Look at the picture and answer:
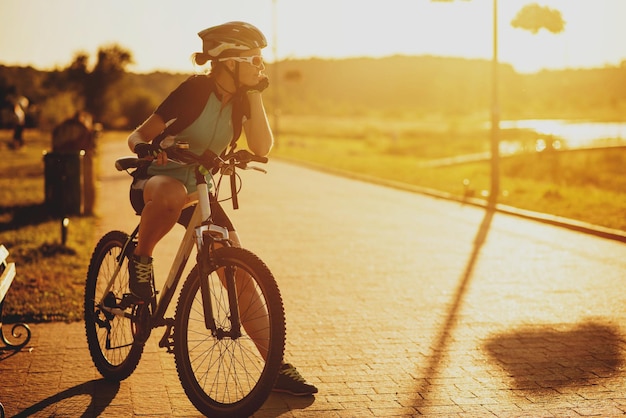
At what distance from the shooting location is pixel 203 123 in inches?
191

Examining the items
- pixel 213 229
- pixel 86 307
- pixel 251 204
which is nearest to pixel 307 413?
pixel 213 229

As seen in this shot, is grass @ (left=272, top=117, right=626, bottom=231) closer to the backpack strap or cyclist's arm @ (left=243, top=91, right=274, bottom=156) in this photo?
cyclist's arm @ (left=243, top=91, right=274, bottom=156)

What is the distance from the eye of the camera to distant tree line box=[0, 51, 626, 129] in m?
74.2

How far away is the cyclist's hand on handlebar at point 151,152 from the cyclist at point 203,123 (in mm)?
84

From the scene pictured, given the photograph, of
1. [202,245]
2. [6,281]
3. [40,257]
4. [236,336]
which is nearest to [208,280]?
[202,245]

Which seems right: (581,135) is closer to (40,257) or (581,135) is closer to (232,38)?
(40,257)

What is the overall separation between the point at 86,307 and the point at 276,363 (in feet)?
5.45

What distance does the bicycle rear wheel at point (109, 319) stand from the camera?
532 centimetres

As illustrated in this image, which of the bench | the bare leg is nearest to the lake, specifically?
the bench

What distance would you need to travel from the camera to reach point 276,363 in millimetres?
4340

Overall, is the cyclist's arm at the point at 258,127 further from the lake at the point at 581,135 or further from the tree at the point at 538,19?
the lake at the point at 581,135

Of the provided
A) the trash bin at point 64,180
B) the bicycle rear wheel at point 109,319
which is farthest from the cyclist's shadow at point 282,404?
the trash bin at point 64,180

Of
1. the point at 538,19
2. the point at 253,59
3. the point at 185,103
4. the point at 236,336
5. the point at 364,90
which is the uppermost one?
the point at 364,90

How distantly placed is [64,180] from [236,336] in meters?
8.00
